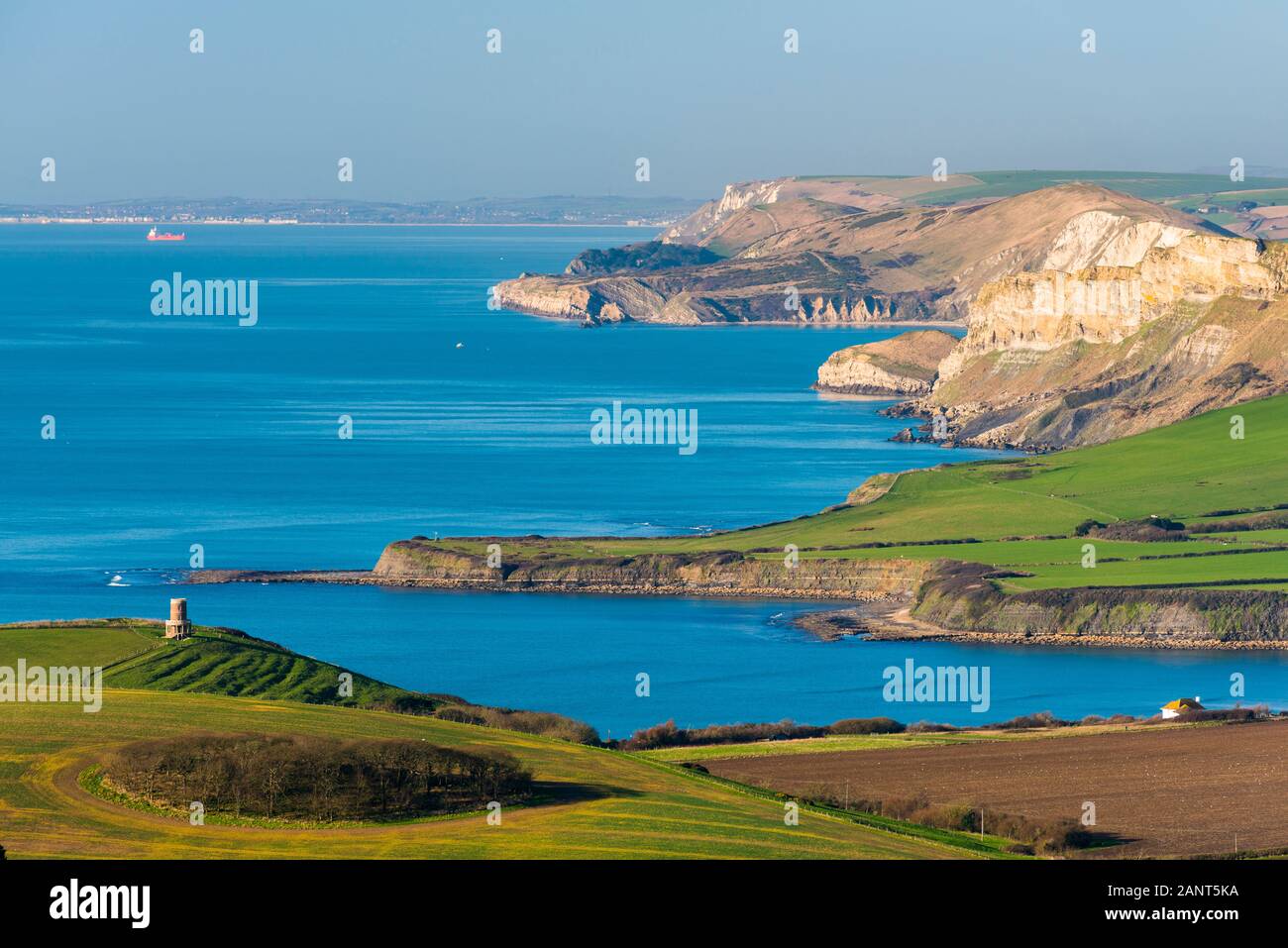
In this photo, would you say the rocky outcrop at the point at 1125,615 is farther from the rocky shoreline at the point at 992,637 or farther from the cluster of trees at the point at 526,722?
the cluster of trees at the point at 526,722

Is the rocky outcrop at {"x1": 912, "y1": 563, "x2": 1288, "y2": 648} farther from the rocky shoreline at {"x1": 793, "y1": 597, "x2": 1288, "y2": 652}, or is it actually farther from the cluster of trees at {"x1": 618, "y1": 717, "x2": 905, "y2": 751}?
the cluster of trees at {"x1": 618, "y1": 717, "x2": 905, "y2": 751}

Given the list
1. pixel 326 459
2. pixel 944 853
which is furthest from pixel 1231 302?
pixel 944 853

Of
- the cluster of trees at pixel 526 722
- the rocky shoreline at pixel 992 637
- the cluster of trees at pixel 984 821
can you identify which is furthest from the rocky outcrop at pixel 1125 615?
the cluster of trees at pixel 984 821

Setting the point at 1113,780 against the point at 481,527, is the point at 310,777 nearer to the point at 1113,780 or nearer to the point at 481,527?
the point at 1113,780

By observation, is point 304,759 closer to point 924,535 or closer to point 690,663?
point 690,663

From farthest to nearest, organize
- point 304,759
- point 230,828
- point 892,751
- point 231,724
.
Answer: point 892,751
point 231,724
point 304,759
point 230,828
